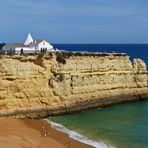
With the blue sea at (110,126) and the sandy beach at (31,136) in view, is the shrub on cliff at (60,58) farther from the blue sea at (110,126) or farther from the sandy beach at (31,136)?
the sandy beach at (31,136)

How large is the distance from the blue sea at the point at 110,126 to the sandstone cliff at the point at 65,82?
128 centimetres

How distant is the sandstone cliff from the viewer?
32.6 metres

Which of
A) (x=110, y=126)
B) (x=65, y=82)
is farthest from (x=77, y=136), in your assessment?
(x=65, y=82)

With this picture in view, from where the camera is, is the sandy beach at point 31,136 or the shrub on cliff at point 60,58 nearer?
the sandy beach at point 31,136

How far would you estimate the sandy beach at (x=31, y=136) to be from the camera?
980 inches

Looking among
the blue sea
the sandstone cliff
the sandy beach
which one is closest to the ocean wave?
the blue sea

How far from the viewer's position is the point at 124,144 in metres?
26.2

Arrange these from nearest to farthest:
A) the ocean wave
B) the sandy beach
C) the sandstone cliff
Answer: the sandy beach → the ocean wave → the sandstone cliff

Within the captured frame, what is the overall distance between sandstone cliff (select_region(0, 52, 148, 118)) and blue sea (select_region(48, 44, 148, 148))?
1.28 meters

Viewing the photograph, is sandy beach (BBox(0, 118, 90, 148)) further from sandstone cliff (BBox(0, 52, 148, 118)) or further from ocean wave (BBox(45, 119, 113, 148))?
sandstone cliff (BBox(0, 52, 148, 118))

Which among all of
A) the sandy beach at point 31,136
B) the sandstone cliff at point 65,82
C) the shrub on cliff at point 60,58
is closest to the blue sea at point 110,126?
the sandy beach at point 31,136

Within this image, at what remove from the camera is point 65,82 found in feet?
119

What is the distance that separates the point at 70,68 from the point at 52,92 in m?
3.41

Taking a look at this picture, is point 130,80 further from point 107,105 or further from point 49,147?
point 49,147
